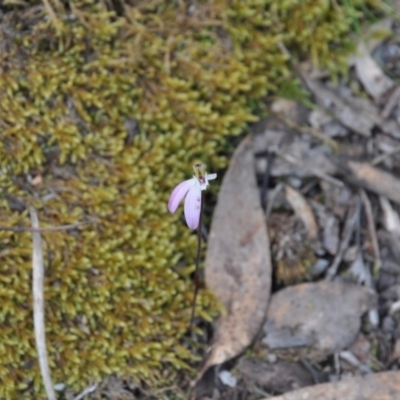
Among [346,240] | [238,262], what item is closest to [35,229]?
[238,262]

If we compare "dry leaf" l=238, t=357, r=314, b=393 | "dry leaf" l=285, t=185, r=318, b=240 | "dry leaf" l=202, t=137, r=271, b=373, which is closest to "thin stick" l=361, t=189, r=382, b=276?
"dry leaf" l=285, t=185, r=318, b=240

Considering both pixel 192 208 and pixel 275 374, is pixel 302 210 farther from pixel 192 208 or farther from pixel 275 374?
pixel 192 208

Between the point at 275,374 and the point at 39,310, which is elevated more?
the point at 39,310

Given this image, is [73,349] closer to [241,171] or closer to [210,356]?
[210,356]

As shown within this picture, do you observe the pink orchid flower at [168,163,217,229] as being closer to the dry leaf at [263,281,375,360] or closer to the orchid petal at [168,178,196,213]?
the orchid petal at [168,178,196,213]

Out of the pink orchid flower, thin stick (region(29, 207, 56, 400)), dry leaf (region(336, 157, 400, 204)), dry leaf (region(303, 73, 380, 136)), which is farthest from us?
dry leaf (region(303, 73, 380, 136))

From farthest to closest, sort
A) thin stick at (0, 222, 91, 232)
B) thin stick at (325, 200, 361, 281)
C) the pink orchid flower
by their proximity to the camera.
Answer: thin stick at (325, 200, 361, 281) < thin stick at (0, 222, 91, 232) < the pink orchid flower
